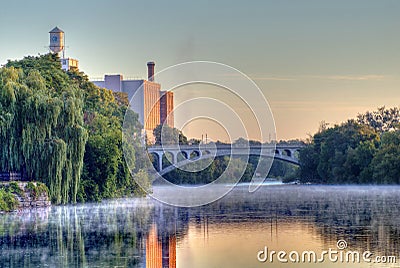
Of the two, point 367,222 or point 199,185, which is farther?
point 199,185

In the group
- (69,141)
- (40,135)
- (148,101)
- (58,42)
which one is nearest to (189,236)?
(40,135)

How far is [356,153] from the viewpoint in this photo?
247 feet

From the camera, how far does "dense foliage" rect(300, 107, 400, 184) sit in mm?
70125

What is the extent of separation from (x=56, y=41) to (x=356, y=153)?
51244 mm

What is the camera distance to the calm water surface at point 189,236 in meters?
20.3

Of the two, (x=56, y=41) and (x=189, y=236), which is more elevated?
(x=56, y=41)

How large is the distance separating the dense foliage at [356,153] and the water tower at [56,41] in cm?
3701

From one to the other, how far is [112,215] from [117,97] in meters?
→ 40.6


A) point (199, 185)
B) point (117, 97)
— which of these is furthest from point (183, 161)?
point (117, 97)

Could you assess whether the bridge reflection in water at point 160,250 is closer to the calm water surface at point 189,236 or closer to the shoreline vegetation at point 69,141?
the calm water surface at point 189,236

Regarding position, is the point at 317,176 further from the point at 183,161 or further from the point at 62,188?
the point at 62,188

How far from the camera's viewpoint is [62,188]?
129 ft

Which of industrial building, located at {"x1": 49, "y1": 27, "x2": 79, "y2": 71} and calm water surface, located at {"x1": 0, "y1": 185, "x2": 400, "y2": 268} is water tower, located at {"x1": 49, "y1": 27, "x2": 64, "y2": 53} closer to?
industrial building, located at {"x1": 49, "y1": 27, "x2": 79, "y2": 71}

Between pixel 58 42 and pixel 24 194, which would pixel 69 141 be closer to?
pixel 24 194
